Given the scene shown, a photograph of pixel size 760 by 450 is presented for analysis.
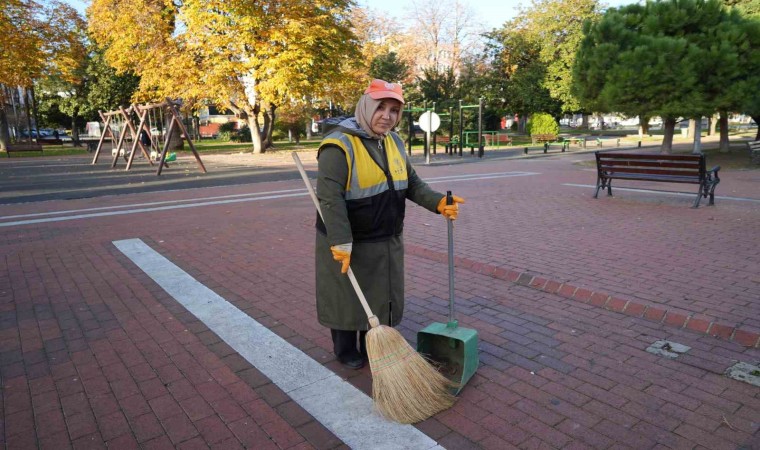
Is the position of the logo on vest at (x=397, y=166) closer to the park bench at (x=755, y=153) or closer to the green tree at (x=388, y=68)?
the park bench at (x=755, y=153)

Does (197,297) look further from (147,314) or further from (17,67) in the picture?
(17,67)

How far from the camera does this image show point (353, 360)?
339 cm

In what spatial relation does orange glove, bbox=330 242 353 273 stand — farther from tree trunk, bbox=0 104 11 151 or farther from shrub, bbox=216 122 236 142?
shrub, bbox=216 122 236 142

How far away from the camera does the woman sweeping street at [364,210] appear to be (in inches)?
115

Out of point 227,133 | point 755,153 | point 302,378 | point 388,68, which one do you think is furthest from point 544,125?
point 302,378

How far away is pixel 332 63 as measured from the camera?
2667 centimetres

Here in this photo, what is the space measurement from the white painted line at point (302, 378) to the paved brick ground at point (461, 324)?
0.28 ft

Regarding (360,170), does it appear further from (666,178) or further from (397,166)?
(666,178)

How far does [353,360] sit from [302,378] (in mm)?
343

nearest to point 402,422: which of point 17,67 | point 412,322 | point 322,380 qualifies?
point 322,380

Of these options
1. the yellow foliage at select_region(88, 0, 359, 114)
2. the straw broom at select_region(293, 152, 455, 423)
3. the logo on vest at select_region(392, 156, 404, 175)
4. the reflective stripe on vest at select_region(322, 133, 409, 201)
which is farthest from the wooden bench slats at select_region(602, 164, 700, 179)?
the yellow foliage at select_region(88, 0, 359, 114)

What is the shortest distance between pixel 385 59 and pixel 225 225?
29.0 metres

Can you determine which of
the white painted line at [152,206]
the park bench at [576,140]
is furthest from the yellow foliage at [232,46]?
the white painted line at [152,206]

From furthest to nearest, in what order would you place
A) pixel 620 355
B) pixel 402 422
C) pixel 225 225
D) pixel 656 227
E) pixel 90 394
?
pixel 225 225 < pixel 656 227 < pixel 620 355 < pixel 90 394 < pixel 402 422
